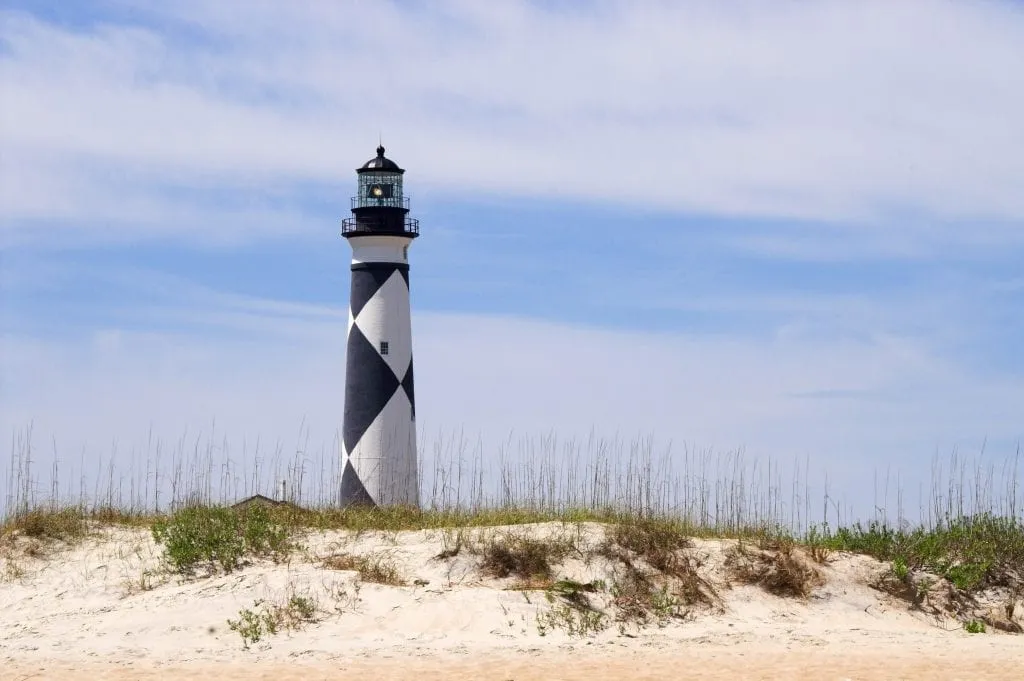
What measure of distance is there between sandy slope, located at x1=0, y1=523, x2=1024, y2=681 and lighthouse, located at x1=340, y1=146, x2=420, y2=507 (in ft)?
15.2

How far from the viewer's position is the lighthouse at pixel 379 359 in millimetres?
16859

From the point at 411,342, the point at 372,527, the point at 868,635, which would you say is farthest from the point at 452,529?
the point at 411,342

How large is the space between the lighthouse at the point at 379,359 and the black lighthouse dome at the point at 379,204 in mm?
14

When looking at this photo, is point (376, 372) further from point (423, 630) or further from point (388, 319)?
point (423, 630)

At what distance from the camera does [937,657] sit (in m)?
9.82

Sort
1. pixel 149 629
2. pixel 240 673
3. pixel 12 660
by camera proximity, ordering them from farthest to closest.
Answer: pixel 149 629 < pixel 12 660 < pixel 240 673

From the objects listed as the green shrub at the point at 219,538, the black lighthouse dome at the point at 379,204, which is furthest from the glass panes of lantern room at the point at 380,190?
the green shrub at the point at 219,538

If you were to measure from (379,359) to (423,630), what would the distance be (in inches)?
291

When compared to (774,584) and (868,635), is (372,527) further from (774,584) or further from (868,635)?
(868,635)

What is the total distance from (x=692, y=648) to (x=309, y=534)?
13.6ft

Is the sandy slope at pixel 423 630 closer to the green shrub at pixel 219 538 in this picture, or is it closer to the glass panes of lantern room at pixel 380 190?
the green shrub at pixel 219 538

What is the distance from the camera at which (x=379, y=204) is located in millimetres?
17797

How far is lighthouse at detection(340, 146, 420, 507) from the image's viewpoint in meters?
16.9

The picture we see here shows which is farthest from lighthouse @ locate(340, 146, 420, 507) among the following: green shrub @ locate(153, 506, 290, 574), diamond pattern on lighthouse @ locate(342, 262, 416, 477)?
green shrub @ locate(153, 506, 290, 574)
